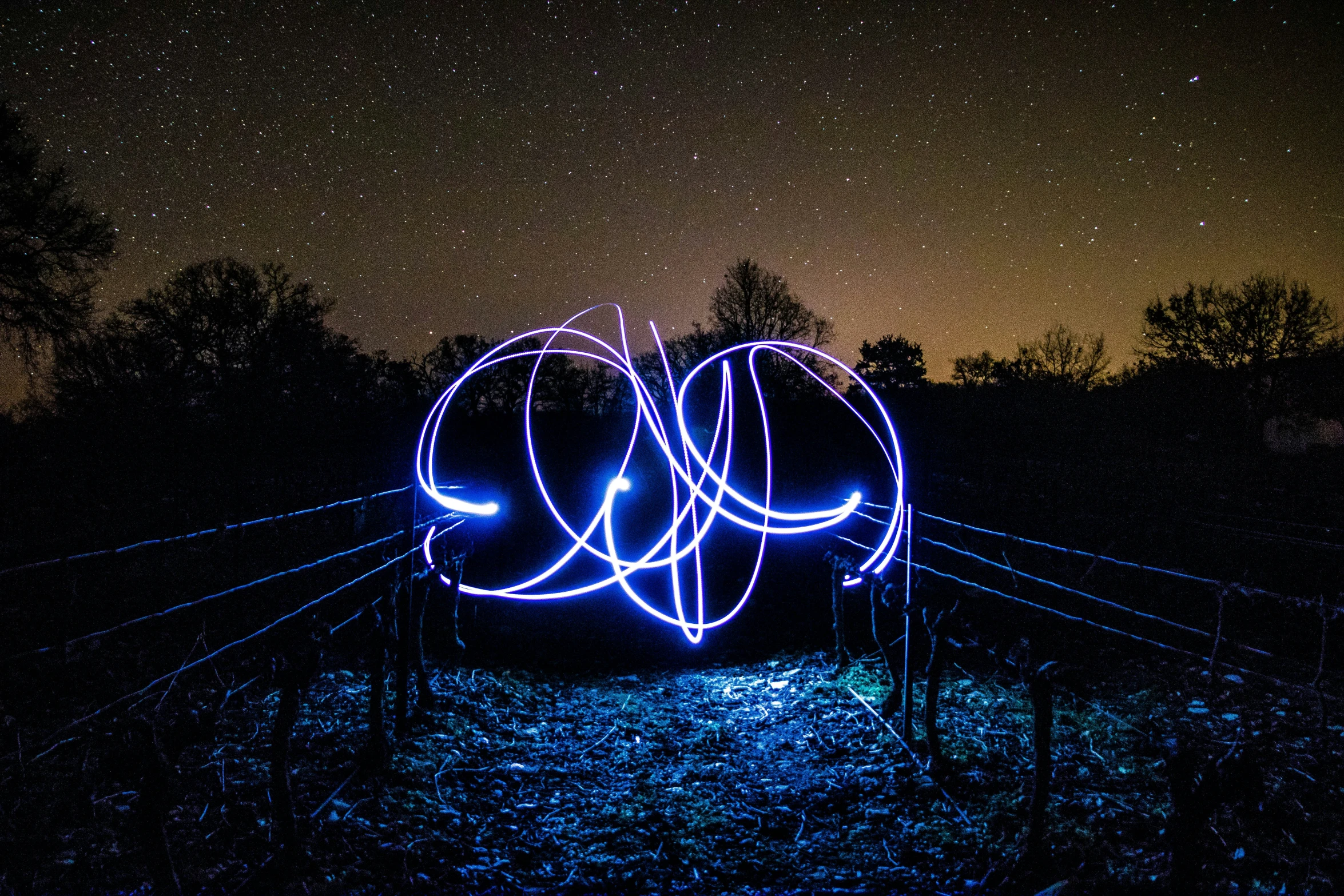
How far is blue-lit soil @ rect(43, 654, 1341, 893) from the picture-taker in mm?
3033

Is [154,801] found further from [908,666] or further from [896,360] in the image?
[896,360]

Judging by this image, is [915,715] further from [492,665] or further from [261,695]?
[261,695]

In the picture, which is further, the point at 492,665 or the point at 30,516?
the point at 30,516

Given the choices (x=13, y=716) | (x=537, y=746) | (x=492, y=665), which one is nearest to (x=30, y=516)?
(x=13, y=716)

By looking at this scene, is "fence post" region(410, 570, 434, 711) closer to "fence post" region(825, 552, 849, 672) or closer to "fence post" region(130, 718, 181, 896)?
"fence post" region(130, 718, 181, 896)

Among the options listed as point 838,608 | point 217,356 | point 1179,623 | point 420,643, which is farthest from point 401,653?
point 217,356

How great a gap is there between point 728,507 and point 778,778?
12393mm

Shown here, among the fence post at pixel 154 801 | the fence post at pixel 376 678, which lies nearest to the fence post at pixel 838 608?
the fence post at pixel 376 678

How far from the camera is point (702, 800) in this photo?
3.93 meters

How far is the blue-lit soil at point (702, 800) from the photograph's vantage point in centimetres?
303

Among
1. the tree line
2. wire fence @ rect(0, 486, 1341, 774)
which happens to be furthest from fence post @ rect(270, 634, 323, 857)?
the tree line

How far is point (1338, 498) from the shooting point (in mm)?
14391

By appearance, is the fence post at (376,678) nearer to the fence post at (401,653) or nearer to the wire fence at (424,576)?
the wire fence at (424,576)

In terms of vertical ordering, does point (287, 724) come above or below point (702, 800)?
above
